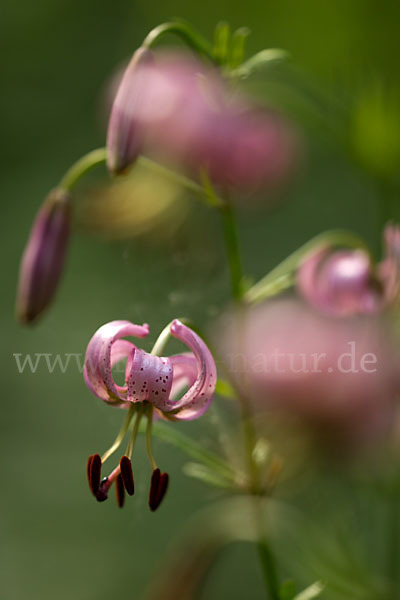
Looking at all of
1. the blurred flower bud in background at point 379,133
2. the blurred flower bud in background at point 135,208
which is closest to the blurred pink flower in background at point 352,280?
the blurred flower bud in background at point 379,133

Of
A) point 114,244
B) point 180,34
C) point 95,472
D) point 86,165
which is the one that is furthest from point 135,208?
point 95,472

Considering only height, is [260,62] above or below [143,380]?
above

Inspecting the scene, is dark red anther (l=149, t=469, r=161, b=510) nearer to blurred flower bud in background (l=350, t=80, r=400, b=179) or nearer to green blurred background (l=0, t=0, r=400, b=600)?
green blurred background (l=0, t=0, r=400, b=600)

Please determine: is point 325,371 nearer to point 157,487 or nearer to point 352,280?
point 352,280

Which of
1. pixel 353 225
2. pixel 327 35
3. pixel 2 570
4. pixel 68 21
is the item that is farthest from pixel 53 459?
pixel 68 21

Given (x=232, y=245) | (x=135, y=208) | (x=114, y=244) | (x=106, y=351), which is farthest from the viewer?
(x=114, y=244)

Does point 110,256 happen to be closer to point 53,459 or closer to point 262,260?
point 262,260

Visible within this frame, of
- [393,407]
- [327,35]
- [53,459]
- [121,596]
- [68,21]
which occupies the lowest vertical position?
[121,596]

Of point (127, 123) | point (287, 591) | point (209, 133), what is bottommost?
point (287, 591)
